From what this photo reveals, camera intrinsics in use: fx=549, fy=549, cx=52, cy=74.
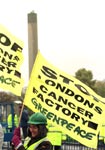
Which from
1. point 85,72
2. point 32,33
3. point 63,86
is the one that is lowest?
point 63,86

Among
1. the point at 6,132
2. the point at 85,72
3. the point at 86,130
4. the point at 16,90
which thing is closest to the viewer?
the point at 86,130

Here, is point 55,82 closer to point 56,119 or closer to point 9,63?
point 56,119

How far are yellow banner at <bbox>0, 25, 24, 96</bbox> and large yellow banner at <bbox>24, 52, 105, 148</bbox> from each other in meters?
1.34

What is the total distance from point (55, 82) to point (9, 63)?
188 cm

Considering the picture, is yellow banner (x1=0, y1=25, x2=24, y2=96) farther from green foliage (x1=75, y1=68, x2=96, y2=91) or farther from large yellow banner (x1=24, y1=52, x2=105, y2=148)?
green foliage (x1=75, y1=68, x2=96, y2=91)

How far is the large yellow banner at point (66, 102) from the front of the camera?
971 cm

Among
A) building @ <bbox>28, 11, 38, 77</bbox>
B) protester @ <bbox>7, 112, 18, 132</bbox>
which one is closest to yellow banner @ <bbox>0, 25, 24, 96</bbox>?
protester @ <bbox>7, 112, 18, 132</bbox>

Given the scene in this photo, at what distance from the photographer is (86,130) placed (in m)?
9.74

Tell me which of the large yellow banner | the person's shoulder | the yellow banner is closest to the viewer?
the person's shoulder

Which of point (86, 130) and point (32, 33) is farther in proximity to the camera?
point (32, 33)

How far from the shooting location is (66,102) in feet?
32.4

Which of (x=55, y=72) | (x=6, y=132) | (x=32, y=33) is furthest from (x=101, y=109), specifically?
(x=32, y=33)

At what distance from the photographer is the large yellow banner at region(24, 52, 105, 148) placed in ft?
31.9

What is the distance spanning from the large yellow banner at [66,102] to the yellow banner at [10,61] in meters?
1.34
